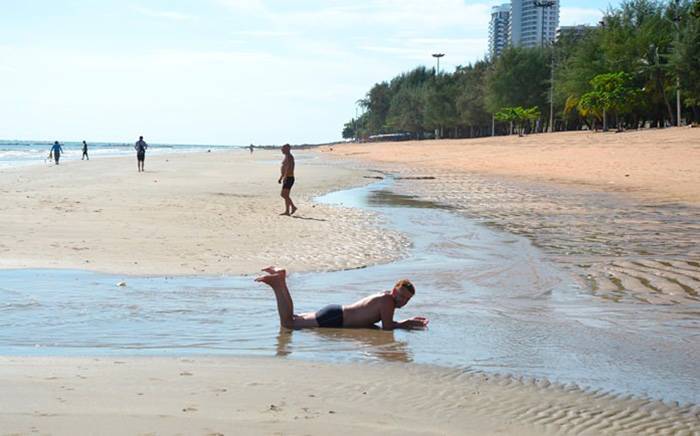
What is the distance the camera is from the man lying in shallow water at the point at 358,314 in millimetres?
6711

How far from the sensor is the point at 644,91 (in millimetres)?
57500

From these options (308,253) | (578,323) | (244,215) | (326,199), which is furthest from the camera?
(326,199)

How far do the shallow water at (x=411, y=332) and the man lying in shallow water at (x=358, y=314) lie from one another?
0.11 meters

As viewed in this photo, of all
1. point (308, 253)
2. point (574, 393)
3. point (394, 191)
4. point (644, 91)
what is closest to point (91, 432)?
point (574, 393)

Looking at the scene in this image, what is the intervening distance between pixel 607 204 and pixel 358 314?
13.6 meters

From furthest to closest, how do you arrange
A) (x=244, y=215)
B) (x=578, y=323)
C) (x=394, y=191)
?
(x=394, y=191)
(x=244, y=215)
(x=578, y=323)

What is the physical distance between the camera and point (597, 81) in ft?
191

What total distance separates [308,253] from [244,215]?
519cm

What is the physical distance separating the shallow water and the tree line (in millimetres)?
29627

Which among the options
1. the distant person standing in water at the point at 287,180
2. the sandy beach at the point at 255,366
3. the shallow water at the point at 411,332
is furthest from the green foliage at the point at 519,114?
the shallow water at the point at 411,332

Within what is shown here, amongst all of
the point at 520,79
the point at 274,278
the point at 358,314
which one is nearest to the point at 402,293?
the point at 358,314

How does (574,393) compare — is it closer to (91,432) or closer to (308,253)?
(91,432)

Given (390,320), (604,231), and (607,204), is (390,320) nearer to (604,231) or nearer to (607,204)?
(604,231)

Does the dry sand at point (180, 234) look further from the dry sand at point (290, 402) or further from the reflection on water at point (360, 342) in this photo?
the dry sand at point (290, 402)
